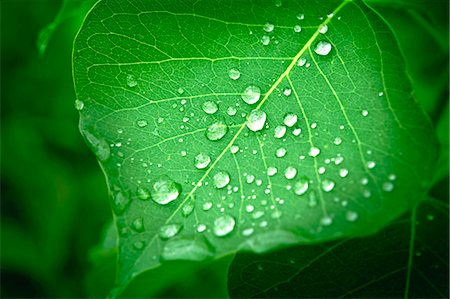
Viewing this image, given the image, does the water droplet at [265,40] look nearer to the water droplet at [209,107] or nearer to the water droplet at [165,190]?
the water droplet at [209,107]

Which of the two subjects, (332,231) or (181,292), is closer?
(332,231)

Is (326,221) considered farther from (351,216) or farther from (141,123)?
(141,123)

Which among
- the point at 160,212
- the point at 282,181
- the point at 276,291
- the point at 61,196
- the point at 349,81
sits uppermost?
the point at 349,81

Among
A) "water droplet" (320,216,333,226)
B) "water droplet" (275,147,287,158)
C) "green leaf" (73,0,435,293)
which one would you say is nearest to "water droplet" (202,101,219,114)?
"green leaf" (73,0,435,293)

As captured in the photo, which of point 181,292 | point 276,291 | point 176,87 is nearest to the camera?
point 176,87

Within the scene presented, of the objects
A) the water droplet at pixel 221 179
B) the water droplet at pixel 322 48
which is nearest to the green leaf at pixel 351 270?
the water droplet at pixel 221 179

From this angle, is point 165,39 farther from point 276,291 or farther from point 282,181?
point 276,291

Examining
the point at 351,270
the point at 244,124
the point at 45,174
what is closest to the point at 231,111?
the point at 244,124

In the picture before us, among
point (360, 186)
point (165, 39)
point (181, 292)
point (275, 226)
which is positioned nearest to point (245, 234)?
point (275, 226)
